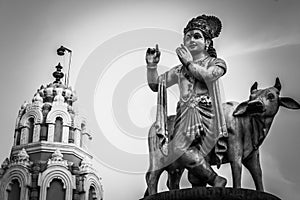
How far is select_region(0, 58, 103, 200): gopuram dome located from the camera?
25.4 meters

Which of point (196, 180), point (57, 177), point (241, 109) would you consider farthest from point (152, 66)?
point (57, 177)

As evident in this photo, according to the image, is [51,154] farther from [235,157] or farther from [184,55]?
[235,157]

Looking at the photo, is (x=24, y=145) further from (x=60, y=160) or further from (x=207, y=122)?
(x=207, y=122)

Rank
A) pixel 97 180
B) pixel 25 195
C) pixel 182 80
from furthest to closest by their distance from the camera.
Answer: pixel 97 180
pixel 25 195
pixel 182 80

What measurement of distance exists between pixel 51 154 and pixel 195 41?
20.2 metres

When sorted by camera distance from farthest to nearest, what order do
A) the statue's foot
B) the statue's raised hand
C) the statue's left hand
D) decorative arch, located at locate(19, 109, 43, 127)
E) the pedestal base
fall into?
decorative arch, located at locate(19, 109, 43, 127)
the statue's raised hand
the statue's left hand
the statue's foot
the pedestal base

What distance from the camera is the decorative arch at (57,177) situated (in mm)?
25188

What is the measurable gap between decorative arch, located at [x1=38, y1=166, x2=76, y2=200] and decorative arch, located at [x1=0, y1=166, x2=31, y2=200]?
0.52m

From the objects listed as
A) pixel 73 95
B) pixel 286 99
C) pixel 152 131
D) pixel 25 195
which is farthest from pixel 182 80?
pixel 73 95

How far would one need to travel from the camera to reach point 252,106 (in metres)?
6.09

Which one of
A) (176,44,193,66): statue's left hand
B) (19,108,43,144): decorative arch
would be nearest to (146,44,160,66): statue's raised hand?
(176,44,193,66): statue's left hand

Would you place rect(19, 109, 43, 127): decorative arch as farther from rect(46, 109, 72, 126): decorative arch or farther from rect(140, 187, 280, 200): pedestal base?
rect(140, 187, 280, 200): pedestal base

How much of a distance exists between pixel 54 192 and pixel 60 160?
1.29 metres

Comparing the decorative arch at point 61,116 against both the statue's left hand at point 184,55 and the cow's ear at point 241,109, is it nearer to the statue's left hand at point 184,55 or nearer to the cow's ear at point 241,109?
the statue's left hand at point 184,55
